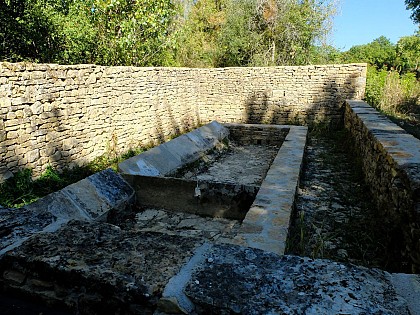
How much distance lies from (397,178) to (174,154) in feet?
12.7

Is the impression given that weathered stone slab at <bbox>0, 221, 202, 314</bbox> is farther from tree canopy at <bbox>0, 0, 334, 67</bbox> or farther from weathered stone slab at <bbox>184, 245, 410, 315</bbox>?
tree canopy at <bbox>0, 0, 334, 67</bbox>

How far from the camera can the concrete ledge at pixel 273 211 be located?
2385 millimetres

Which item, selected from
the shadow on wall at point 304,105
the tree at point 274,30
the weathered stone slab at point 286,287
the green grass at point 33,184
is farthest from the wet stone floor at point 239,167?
the tree at point 274,30

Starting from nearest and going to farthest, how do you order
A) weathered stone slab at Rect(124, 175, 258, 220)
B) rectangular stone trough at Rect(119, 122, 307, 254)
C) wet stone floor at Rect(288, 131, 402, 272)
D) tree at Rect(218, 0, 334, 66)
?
rectangular stone trough at Rect(119, 122, 307, 254) → wet stone floor at Rect(288, 131, 402, 272) → weathered stone slab at Rect(124, 175, 258, 220) → tree at Rect(218, 0, 334, 66)

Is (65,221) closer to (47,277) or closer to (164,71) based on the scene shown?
(47,277)

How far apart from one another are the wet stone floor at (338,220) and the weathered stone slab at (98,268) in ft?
4.80

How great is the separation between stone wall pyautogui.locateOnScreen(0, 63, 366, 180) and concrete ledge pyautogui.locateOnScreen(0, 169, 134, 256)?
143 cm

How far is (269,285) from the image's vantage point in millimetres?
1200

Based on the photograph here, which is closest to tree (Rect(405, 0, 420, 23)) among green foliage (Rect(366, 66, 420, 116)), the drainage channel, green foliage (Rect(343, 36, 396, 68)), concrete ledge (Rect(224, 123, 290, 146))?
green foliage (Rect(343, 36, 396, 68))

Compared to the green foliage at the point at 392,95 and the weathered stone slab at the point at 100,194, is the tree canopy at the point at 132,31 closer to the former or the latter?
the green foliage at the point at 392,95

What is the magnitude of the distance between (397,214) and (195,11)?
67.1ft

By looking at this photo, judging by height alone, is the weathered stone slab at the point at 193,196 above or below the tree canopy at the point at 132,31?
below

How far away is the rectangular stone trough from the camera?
8.65 ft

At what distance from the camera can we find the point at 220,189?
12.8 feet
